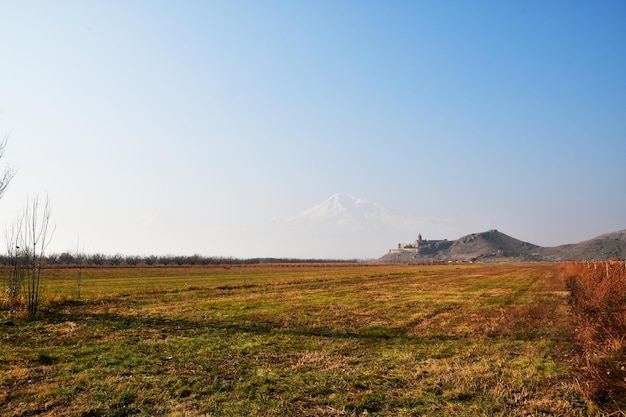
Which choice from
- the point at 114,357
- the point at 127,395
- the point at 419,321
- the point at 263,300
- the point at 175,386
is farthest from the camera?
the point at 263,300

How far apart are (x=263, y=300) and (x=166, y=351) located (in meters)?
15.4

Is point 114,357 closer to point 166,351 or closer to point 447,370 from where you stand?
point 166,351

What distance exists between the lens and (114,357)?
12055 mm

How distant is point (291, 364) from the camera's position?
1126 centimetres

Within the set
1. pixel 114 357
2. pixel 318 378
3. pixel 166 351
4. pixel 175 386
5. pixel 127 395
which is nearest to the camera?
pixel 127 395

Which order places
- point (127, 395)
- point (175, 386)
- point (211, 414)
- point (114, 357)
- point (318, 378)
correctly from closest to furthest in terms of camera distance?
point (211, 414) → point (127, 395) → point (175, 386) → point (318, 378) → point (114, 357)

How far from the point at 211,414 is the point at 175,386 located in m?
2.10

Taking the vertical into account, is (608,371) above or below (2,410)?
above

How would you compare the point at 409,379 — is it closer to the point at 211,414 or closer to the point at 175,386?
the point at 211,414

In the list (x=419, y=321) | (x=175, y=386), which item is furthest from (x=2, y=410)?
(x=419, y=321)

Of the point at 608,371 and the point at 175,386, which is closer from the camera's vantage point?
the point at 608,371

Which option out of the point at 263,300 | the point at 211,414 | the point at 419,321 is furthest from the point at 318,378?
the point at 263,300

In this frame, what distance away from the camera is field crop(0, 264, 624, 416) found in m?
8.02

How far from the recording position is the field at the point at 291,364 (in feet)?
26.3
